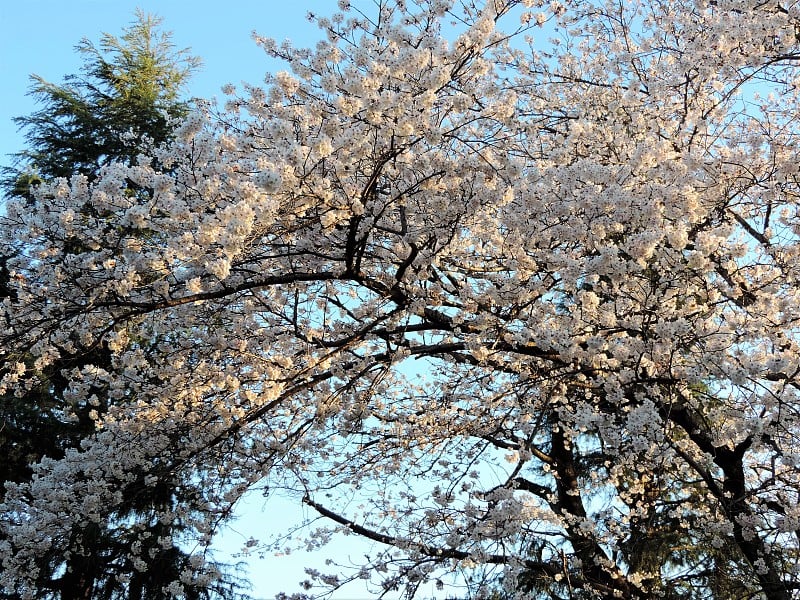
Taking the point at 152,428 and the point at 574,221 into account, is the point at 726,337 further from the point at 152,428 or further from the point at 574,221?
the point at 152,428

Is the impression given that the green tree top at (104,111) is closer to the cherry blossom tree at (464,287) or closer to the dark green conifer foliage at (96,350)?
the dark green conifer foliage at (96,350)

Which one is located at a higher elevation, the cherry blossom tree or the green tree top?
the green tree top

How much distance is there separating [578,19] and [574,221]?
3.65m

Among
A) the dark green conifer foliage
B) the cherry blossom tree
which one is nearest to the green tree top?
the dark green conifer foliage

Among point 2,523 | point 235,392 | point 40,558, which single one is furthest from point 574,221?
point 2,523

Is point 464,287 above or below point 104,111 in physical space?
below

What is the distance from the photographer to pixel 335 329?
598cm

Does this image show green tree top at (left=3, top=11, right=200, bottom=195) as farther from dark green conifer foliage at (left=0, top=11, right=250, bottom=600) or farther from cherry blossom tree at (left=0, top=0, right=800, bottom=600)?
cherry blossom tree at (left=0, top=0, right=800, bottom=600)

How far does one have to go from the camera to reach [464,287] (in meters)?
5.56

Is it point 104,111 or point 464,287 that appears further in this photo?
point 104,111

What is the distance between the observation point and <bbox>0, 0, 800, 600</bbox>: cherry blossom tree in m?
4.48

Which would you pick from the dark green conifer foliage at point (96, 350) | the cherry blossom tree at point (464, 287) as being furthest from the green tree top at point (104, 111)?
the cherry blossom tree at point (464, 287)

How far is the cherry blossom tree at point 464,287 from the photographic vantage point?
4484 mm

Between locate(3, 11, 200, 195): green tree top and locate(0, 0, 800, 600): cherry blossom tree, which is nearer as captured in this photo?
locate(0, 0, 800, 600): cherry blossom tree
